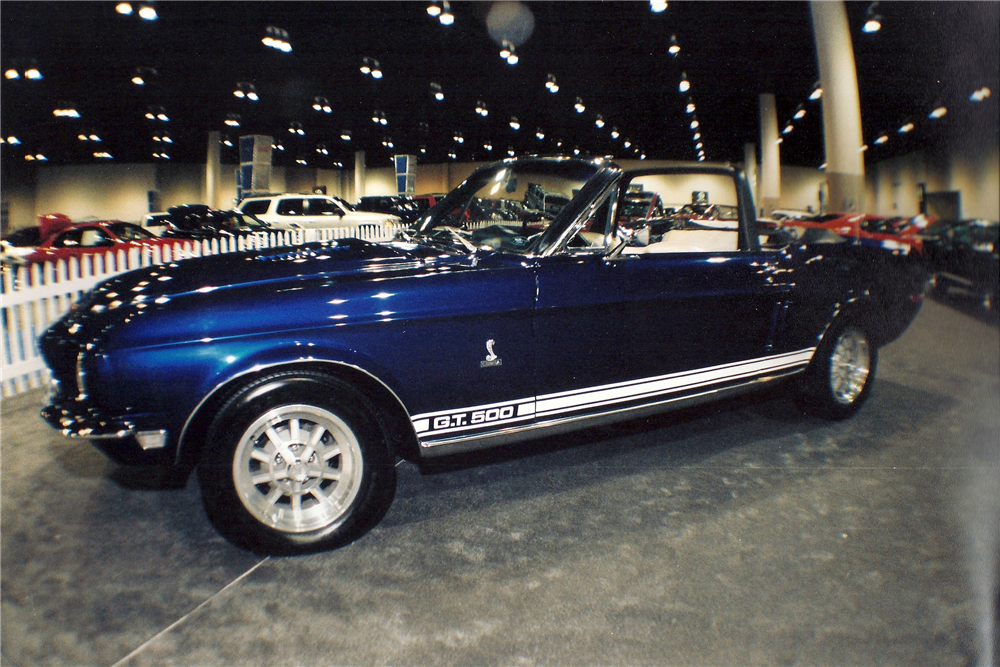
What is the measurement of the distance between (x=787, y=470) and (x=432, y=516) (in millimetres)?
1989

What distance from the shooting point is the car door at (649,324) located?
2.98 m

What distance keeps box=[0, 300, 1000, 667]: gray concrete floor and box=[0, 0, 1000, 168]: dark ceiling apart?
2.00 m

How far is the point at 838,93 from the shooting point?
1116 centimetres

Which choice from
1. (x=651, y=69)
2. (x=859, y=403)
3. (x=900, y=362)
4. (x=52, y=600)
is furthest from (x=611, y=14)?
(x=52, y=600)

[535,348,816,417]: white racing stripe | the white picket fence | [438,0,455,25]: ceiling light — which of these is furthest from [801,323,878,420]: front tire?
[438,0,455,25]: ceiling light

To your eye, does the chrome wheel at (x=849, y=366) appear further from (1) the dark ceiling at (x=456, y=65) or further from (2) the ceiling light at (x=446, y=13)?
(2) the ceiling light at (x=446, y=13)

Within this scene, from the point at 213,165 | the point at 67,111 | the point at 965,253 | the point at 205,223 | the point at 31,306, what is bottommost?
the point at 31,306

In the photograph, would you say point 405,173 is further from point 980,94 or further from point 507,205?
point 980,94

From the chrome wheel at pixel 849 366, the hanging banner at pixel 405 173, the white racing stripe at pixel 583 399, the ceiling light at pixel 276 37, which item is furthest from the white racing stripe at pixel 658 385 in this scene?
the hanging banner at pixel 405 173

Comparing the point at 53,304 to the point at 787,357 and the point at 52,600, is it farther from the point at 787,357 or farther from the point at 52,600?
the point at 787,357

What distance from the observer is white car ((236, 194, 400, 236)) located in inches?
633

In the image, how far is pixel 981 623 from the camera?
226cm

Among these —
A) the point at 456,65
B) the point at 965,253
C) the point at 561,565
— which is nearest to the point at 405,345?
the point at 561,565

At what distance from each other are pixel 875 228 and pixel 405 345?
724cm
